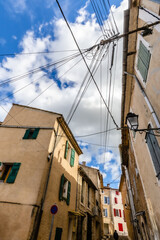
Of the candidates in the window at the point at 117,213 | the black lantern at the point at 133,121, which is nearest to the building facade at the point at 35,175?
the black lantern at the point at 133,121

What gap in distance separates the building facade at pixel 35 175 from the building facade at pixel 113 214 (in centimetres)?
2198

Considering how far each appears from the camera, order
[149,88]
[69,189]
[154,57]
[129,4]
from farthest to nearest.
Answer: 1. [69,189]
2. [129,4]
3. [149,88]
4. [154,57]

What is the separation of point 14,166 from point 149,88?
304 inches

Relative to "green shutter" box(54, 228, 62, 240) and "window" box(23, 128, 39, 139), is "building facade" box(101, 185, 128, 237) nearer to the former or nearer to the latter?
"green shutter" box(54, 228, 62, 240)

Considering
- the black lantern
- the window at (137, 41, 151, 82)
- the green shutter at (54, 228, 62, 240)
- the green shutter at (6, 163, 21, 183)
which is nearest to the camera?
the black lantern

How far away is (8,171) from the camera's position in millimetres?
7805

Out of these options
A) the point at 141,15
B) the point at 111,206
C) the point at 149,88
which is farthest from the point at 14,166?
the point at 111,206

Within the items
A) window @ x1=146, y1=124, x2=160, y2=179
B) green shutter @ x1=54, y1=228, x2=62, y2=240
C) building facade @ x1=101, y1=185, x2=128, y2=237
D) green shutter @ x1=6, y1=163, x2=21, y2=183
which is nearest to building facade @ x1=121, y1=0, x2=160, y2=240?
window @ x1=146, y1=124, x2=160, y2=179

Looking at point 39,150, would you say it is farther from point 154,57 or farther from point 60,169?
point 154,57

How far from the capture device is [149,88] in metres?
5.28

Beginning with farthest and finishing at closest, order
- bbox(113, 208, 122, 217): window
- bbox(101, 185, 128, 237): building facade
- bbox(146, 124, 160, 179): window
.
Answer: bbox(113, 208, 122, 217): window, bbox(101, 185, 128, 237): building facade, bbox(146, 124, 160, 179): window

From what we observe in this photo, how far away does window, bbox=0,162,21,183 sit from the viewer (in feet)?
23.2

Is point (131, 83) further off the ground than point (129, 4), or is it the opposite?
point (129, 4)

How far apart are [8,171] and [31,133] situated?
2677 mm
